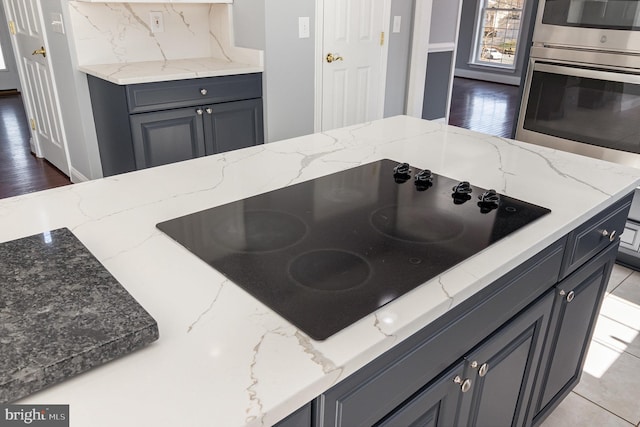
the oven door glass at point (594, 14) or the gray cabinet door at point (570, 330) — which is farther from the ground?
the oven door glass at point (594, 14)

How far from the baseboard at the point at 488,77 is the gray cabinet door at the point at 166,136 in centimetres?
650

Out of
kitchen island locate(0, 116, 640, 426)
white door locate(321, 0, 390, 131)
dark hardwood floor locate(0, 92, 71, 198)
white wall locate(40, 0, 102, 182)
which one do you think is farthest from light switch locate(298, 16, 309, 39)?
dark hardwood floor locate(0, 92, 71, 198)

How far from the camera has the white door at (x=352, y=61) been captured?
3535 mm

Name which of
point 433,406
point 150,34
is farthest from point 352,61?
point 433,406

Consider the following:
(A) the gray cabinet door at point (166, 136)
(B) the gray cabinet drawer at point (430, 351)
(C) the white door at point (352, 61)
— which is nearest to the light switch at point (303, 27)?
(C) the white door at point (352, 61)

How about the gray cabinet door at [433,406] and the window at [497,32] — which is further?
the window at [497,32]

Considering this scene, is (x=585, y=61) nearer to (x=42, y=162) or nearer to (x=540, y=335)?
(x=540, y=335)

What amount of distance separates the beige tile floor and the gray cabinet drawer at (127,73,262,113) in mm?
2366

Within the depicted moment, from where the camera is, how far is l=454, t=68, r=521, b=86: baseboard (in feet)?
27.1

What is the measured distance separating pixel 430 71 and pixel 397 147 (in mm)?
3652

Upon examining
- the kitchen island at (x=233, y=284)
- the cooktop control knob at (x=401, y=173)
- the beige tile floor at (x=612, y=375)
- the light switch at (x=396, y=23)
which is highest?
the light switch at (x=396, y=23)

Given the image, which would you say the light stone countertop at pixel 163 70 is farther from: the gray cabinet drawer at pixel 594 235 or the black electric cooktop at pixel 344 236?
the gray cabinet drawer at pixel 594 235

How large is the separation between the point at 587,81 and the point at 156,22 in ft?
8.67

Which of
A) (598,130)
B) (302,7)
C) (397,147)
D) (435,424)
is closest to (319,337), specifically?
(435,424)
